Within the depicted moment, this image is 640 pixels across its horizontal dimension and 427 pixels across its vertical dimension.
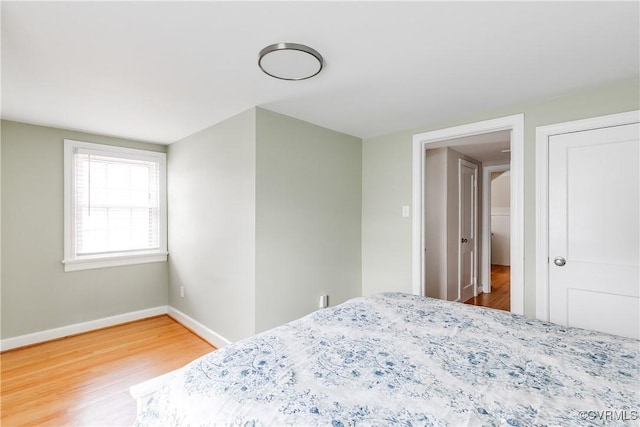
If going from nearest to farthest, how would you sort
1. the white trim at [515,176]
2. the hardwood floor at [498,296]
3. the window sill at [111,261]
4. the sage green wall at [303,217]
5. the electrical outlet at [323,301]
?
1. the white trim at [515,176]
2. the sage green wall at [303,217]
3. the electrical outlet at [323,301]
4. the window sill at [111,261]
5. the hardwood floor at [498,296]

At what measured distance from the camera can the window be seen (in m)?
3.22

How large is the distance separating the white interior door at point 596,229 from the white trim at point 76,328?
4.20 m

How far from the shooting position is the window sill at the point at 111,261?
10.5 ft

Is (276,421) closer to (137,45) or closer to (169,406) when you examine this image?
(169,406)

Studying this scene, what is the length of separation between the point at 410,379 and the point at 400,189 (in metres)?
2.32

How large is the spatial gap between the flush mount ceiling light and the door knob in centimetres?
224

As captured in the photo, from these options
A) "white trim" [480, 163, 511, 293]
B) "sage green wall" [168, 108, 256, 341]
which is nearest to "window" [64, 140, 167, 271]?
"sage green wall" [168, 108, 256, 341]

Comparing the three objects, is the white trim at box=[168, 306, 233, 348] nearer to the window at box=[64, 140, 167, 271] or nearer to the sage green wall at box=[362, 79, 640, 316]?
the window at box=[64, 140, 167, 271]

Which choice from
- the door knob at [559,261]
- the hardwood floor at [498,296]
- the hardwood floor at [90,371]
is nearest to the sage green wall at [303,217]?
the hardwood floor at [90,371]

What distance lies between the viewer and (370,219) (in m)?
3.46

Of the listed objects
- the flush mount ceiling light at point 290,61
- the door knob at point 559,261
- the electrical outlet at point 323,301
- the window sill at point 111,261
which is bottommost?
the electrical outlet at point 323,301

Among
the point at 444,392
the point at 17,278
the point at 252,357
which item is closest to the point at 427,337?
the point at 444,392

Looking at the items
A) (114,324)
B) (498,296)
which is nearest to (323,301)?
(114,324)

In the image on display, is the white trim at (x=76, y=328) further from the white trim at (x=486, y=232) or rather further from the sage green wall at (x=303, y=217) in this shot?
the white trim at (x=486, y=232)
